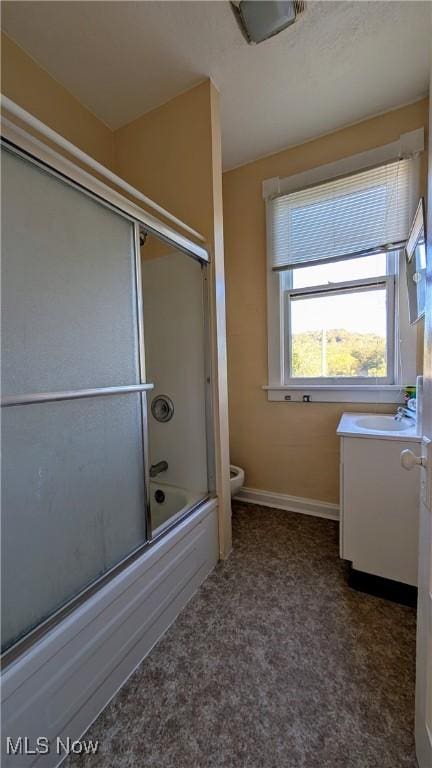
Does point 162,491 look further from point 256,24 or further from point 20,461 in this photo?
point 256,24

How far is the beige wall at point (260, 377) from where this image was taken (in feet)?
6.92

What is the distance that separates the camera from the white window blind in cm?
183

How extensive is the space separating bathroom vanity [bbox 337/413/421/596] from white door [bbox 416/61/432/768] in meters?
0.56

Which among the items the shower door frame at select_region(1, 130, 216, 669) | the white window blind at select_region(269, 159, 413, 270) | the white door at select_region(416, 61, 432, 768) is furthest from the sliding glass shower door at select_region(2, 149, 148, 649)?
the white window blind at select_region(269, 159, 413, 270)

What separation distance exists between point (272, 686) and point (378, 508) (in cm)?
81

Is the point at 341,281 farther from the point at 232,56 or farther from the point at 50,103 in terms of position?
the point at 50,103

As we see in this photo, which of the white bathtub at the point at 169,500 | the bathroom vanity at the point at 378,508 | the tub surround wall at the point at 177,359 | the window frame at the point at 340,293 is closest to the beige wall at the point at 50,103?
the tub surround wall at the point at 177,359

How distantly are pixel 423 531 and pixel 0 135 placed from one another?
1.55m

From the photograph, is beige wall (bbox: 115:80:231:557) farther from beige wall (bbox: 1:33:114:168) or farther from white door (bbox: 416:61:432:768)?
white door (bbox: 416:61:432:768)

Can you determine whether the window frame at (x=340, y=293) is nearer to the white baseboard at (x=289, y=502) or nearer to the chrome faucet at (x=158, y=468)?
the white baseboard at (x=289, y=502)

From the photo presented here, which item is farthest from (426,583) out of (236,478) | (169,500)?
(236,478)

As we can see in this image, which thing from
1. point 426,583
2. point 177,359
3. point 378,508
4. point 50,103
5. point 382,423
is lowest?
point 378,508

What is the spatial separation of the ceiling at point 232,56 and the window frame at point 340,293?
3.07ft

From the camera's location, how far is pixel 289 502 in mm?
2262
